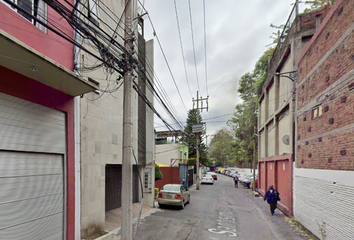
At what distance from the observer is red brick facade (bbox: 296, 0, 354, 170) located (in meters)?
5.86

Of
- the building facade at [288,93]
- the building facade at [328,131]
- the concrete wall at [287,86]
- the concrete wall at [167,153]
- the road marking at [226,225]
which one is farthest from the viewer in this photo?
the concrete wall at [167,153]

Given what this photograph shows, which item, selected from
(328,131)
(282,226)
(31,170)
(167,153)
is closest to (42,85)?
(31,170)

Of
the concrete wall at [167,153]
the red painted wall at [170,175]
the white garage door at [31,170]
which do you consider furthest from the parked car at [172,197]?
the concrete wall at [167,153]

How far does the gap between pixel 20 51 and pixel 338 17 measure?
8.91m

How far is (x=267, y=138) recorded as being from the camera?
18.6 meters

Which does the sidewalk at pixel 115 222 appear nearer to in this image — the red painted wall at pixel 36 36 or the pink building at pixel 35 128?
the pink building at pixel 35 128

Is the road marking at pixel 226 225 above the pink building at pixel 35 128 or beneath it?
beneath

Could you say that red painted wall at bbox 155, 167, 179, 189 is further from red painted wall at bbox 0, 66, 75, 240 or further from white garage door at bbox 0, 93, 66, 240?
white garage door at bbox 0, 93, 66, 240

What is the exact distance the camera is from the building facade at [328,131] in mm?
5781

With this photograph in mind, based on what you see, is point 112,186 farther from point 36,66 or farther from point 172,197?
point 36,66

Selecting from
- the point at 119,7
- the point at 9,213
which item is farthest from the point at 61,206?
the point at 119,7

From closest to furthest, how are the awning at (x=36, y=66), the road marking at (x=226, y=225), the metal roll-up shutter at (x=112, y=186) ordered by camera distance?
1. the awning at (x=36, y=66)
2. the road marking at (x=226, y=225)
3. the metal roll-up shutter at (x=112, y=186)

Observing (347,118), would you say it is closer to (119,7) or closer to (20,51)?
(20,51)

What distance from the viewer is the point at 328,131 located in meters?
6.98
